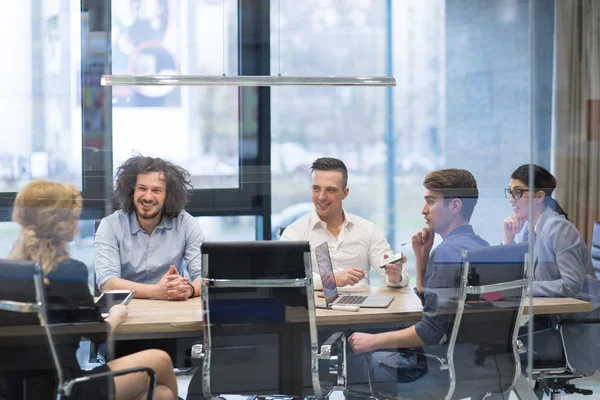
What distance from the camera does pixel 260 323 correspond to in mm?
2941

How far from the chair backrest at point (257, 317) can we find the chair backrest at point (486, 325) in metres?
0.59

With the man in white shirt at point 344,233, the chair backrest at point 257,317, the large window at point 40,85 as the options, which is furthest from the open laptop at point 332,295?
the large window at point 40,85

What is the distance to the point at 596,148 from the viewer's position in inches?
149

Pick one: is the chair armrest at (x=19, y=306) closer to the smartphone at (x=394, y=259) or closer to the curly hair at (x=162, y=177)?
the curly hair at (x=162, y=177)

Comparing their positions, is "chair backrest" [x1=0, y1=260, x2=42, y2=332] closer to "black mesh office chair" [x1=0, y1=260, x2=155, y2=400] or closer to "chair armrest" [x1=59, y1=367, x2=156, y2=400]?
"black mesh office chair" [x1=0, y1=260, x2=155, y2=400]

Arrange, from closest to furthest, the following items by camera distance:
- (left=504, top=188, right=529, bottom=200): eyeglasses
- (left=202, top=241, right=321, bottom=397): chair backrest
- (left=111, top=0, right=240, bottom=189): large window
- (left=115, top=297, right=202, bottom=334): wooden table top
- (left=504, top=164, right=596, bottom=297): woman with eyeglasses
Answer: (left=202, top=241, right=321, bottom=397): chair backrest
(left=115, top=297, right=202, bottom=334): wooden table top
(left=111, top=0, right=240, bottom=189): large window
(left=504, top=164, right=596, bottom=297): woman with eyeglasses
(left=504, top=188, right=529, bottom=200): eyeglasses

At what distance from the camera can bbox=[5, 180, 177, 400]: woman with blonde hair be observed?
3.01m

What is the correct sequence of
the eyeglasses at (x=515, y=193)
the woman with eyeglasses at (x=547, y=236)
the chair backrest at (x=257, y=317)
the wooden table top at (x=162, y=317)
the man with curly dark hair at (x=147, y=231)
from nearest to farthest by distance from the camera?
the chair backrest at (x=257, y=317) → the wooden table top at (x=162, y=317) → the man with curly dark hair at (x=147, y=231) → the woman with eyeglasses at (x=547, y=236) → the eyeglasses at (x=515, y=193)

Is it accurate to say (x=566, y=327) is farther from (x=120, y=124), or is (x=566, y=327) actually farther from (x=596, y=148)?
(x=120, y=124)

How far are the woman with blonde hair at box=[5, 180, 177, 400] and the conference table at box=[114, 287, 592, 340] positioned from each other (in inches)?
2.4

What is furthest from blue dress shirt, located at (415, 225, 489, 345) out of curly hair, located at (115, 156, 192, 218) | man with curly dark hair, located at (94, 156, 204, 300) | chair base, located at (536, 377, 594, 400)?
curly hair, located at (115, 156, 192, 218)

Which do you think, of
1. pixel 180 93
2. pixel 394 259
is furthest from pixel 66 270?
pixel 394 259

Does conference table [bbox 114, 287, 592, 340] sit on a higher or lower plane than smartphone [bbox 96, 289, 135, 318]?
lower

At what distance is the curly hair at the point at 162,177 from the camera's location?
3.41 m
